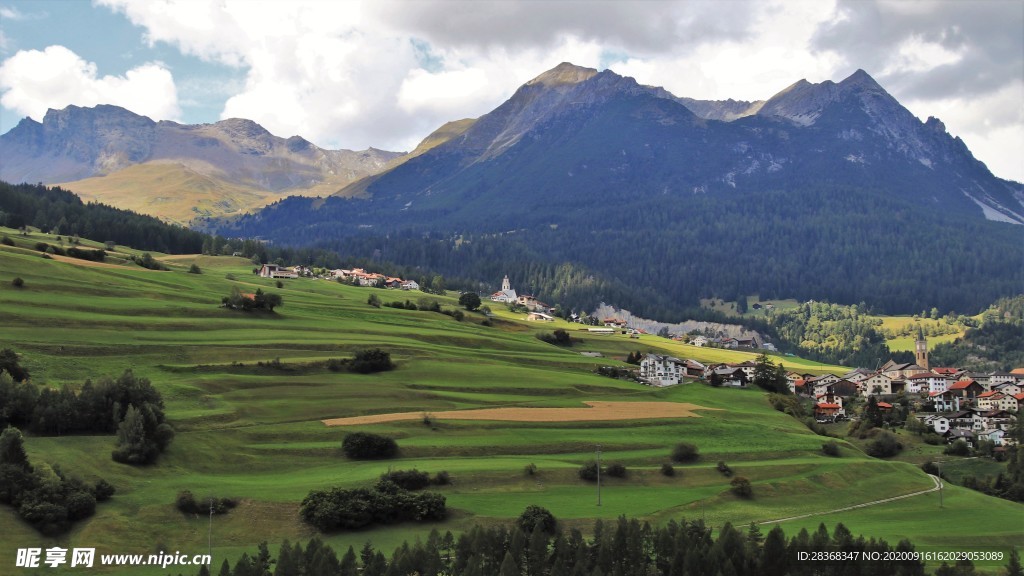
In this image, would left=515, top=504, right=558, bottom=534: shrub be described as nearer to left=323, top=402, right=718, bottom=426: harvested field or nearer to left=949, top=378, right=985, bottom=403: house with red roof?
left=323, top=402, right=718, bottom=426: harvested field

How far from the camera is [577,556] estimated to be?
2361 inches

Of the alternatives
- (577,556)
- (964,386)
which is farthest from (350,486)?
(964,386)

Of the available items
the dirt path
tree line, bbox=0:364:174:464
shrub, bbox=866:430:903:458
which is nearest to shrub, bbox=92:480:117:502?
tree line, bbox=0:364:174:464

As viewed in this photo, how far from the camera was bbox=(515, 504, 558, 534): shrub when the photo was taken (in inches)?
2667

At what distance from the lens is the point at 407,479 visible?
76.2 metres

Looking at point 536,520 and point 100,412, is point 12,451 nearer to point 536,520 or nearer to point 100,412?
point 100,412

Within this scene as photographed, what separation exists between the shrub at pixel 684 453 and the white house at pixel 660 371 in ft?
161

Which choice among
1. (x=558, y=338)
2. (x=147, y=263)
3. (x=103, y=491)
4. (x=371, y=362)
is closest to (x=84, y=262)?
(x=147, y=263)

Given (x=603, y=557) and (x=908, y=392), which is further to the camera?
(x=908, y=392)

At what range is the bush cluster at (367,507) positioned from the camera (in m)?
67.9

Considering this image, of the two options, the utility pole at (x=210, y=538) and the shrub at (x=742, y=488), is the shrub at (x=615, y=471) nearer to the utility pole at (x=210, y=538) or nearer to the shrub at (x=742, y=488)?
the shrub at (x=742, y=488)

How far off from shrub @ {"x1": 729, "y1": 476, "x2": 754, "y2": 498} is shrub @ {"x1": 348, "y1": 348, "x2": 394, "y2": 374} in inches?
1802

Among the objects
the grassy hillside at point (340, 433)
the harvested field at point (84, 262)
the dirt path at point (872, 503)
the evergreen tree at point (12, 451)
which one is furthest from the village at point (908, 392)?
the evergreen tree at point (12, 451)

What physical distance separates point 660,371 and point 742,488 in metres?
64.3
